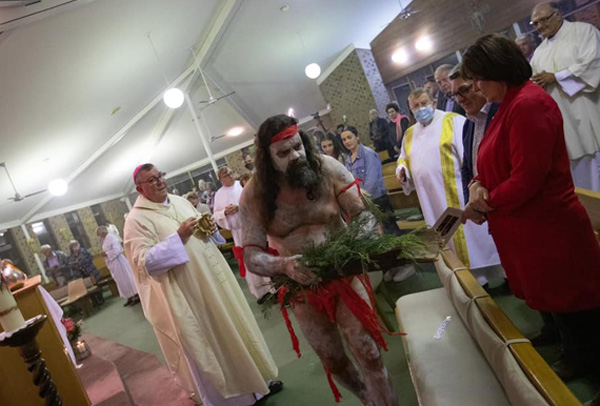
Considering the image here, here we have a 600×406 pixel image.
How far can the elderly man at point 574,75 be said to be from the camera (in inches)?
137

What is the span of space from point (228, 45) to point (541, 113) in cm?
883

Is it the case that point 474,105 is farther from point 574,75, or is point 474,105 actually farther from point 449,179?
point 574,75

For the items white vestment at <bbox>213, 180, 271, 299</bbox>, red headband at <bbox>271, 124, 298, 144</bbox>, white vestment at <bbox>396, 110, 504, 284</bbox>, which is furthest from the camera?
white vestment at <bbox>213, 180, 271, 299</bbox>

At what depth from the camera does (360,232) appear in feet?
6.03

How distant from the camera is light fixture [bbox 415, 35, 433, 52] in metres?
7.29

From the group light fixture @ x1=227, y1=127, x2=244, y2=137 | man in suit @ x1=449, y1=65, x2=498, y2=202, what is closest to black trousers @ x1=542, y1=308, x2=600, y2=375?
man in suit @ x1=449, y1=65, x2=498, y2=202

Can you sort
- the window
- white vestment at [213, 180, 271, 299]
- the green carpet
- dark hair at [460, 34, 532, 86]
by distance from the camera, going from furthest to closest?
the window → white vestment at [213, 180, 271, 299] → the green carpet → dark hair at [460, 34, 532, 86]

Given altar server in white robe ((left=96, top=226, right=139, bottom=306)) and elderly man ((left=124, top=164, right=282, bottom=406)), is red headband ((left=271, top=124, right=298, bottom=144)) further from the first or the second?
altar server in white robe ((left=96, top=226, right=139, bottom=306))

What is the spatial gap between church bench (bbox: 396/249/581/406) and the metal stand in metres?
1.84

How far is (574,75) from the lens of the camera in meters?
3.52

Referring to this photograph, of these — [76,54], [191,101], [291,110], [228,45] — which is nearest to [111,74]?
[76,54]

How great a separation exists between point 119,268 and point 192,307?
27.6ft

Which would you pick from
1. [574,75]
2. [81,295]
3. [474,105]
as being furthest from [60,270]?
[574,75]

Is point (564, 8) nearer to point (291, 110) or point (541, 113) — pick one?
point (541, 113)
